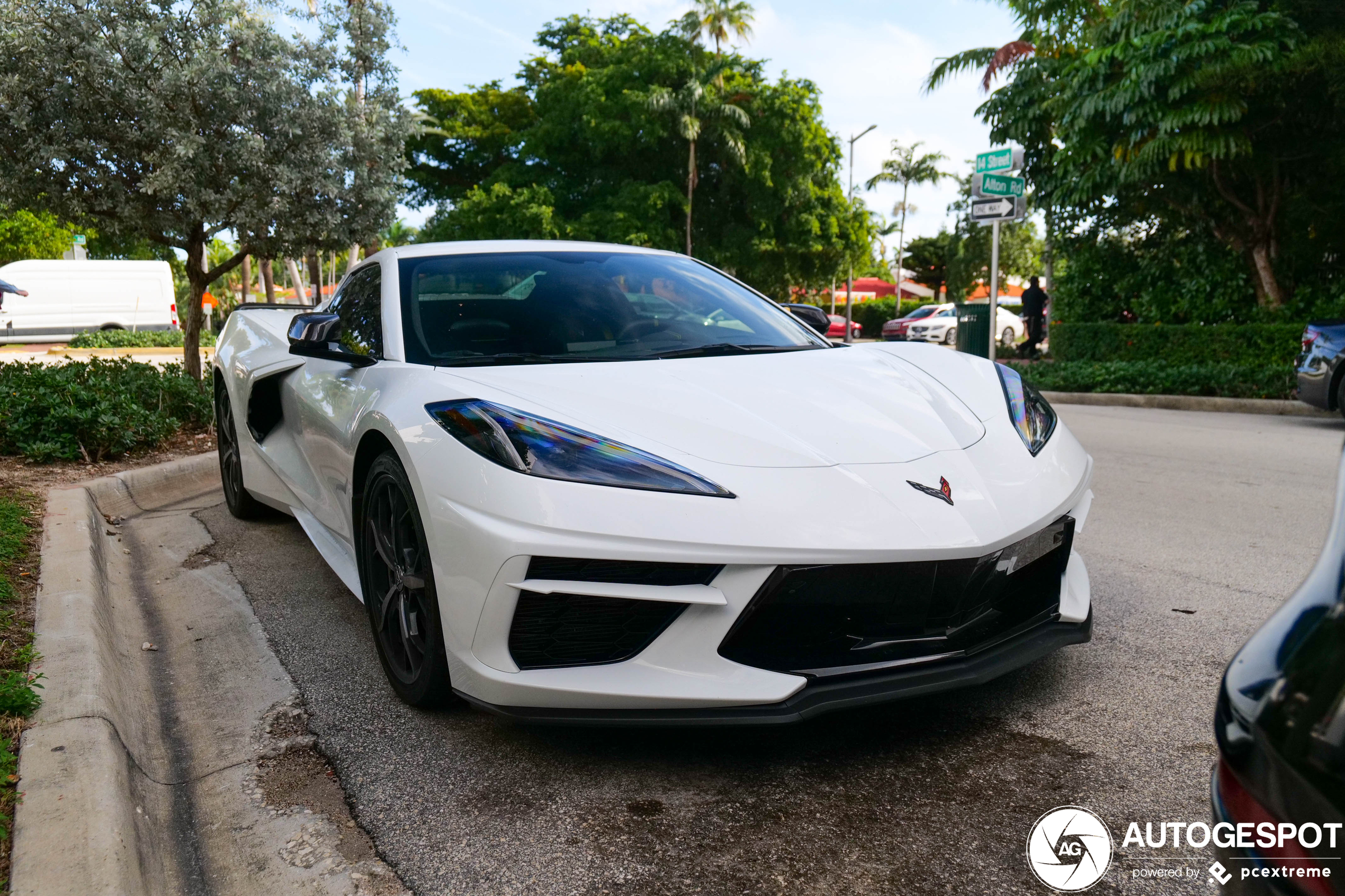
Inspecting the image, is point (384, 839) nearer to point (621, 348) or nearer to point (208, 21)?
point (621, 348)

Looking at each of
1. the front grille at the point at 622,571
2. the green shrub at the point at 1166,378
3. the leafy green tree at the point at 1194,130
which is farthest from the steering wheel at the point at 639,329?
the leafy green tree at the point at 1194,130

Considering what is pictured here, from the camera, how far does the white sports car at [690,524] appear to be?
2.18 m

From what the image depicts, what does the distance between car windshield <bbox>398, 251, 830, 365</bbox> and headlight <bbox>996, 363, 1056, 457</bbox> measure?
679 mm

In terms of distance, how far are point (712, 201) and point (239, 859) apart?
34518 mm

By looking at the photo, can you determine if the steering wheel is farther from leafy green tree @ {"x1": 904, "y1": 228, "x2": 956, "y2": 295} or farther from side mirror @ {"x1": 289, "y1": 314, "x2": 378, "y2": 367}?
leafy green tree @ {"x1": 904, "y1": 228, "x2": 956, "y2": 295}

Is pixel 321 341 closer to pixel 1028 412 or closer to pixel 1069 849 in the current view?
pixel 1028 412

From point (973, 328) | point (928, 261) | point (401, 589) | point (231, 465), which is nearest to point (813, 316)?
point (401, 589)

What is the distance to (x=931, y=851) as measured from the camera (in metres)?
2.04

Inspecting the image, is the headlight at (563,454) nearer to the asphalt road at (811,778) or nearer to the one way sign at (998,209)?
the asphalt road at (811,778)

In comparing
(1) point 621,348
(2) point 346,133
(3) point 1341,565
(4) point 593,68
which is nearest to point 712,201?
(4) point 593,68

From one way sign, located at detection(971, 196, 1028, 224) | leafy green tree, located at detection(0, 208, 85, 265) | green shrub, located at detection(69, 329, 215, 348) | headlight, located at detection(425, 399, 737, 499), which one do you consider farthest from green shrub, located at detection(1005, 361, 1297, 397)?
leafy green tree, located at detection(0, 208, 85, 265)

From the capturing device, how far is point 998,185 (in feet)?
34.6

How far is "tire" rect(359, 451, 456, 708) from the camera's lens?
2.56 meters

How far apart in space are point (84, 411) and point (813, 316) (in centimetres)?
472
